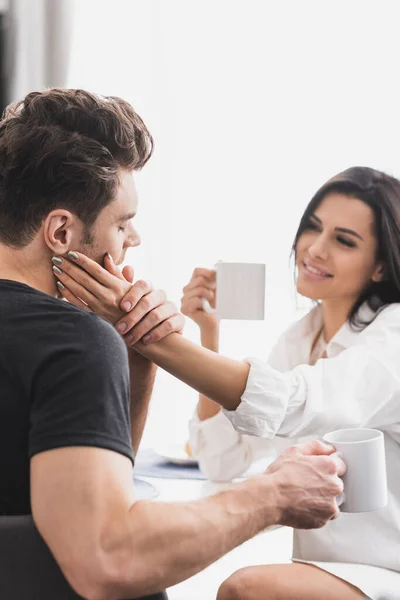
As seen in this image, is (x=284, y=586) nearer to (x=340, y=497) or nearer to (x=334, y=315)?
(x=340, y=497)

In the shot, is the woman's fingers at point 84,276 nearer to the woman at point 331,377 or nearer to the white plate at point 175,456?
the woman at point 331,377

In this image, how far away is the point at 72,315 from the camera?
1.09 meters

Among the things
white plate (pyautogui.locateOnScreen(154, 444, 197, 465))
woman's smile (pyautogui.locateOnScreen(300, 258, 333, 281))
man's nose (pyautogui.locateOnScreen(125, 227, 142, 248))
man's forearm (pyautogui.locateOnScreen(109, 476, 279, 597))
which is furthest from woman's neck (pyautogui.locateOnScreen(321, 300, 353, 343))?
man's forearm (pyautogui.locateOnScreen(109, 476, 279, 597))

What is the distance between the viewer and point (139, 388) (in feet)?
5.60

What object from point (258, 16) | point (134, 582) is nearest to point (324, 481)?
point (134, 582)

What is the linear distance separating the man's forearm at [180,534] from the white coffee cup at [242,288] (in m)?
0.74

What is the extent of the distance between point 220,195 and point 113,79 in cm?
71

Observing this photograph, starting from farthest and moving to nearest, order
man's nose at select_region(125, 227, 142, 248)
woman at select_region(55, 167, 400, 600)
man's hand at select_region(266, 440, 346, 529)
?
woman at select_region(55, 167, 400, 600) → man's nose at select_region(125, 227, 142, 248) → man's hand at select_region(266, 440, 346, 529)

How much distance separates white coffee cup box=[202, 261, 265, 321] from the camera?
1824mm

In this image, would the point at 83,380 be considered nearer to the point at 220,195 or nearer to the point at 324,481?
the point at 324,481

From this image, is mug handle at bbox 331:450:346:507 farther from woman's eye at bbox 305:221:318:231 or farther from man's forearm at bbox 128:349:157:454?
woman's eye at bbox 305:221:318:231

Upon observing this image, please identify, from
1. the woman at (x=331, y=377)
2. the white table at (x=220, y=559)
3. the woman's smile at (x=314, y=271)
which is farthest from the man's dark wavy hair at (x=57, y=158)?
the woman's smile at (x=314, y=271)

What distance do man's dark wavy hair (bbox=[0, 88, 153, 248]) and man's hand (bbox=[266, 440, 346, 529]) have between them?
0.49 m

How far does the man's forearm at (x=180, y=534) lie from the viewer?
3.20ft
